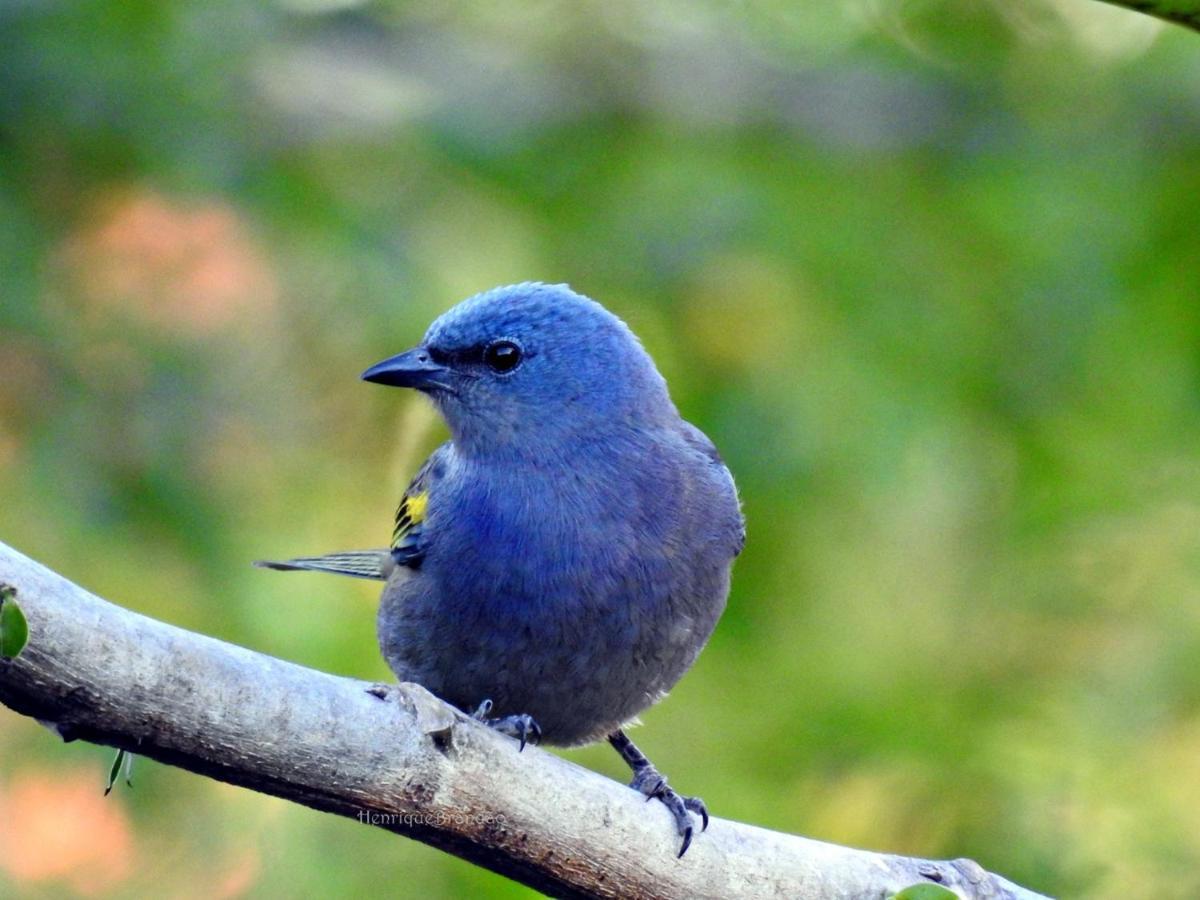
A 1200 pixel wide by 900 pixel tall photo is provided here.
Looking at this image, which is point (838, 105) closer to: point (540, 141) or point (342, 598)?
point (540, 141)

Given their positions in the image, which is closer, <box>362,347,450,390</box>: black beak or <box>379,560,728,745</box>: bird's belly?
<box>379,560,728,745</box>: bird's belly

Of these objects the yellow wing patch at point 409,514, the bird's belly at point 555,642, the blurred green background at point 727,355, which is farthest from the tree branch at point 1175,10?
the blurred green background at point 727,355

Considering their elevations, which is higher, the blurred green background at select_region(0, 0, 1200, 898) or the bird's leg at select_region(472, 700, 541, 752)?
the blurred green background at select_region(0, 0, 1200, 898)

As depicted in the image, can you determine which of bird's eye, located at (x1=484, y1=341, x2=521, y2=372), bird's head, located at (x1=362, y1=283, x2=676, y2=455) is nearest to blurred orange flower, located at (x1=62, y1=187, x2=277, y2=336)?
bird's head, located at (x1=362, y1=283, x2=676, y2=455)

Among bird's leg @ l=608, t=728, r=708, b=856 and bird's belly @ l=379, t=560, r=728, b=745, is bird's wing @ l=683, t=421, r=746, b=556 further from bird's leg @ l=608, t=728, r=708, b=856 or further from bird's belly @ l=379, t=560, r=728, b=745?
bird's leg @ l=608, t=728, r=708, b=856

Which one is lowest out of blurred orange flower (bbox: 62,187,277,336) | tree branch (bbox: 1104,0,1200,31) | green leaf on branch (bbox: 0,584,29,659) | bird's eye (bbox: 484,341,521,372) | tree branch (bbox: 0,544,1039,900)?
green leaf on branch (bbox: 0,584,29,659)

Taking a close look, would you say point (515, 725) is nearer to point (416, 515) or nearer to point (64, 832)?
point (416, 515)

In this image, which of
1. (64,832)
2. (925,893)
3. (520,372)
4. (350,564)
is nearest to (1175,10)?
(925,893)
